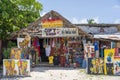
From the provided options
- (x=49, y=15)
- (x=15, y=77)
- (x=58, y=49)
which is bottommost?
(x=15, y=77)

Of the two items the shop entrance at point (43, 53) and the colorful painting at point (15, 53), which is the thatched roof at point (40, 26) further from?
the shop entrance at point (43, 53)

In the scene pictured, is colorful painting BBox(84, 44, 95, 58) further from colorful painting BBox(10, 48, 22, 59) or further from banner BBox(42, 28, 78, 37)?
colorful painting BBox(10, 48, 22, 59)

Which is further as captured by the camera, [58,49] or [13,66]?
[58,49]

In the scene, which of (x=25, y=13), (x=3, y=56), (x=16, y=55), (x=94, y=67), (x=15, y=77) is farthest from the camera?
(x=25, y=13)

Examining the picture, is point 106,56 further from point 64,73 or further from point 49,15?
point 49,15

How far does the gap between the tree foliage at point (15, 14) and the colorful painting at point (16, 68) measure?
4.25 m

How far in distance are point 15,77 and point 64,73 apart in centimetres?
305

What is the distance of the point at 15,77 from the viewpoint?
50.7ft

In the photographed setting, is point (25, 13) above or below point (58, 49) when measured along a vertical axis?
above

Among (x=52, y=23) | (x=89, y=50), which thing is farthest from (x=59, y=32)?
(x=89, y=50)

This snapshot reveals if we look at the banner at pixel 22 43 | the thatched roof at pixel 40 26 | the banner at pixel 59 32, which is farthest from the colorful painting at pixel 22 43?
the banner at pixel 59 32

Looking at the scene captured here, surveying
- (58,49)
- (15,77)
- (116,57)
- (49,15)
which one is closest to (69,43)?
(58,49)

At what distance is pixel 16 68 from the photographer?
1563 centimetres

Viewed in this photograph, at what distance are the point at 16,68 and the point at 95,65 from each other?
420cm
